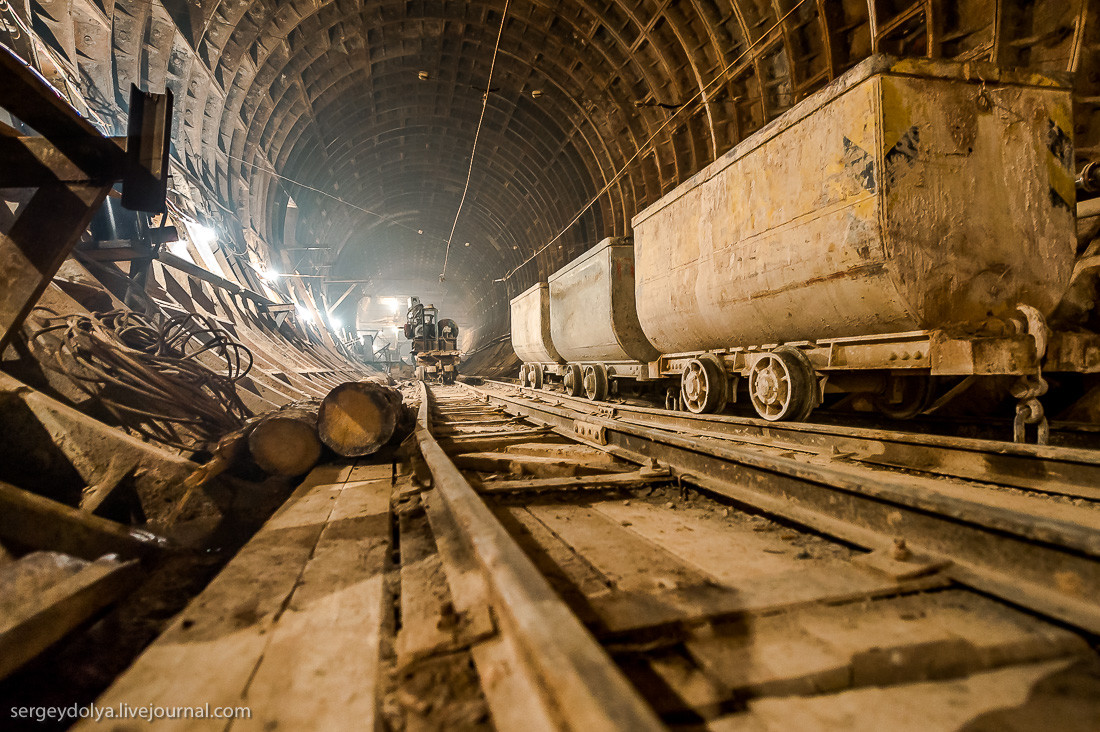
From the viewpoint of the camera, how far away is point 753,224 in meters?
4.33

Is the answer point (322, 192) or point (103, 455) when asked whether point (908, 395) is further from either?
point (322, 192)

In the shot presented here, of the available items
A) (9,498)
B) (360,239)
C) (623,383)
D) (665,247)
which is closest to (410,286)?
(360,239)

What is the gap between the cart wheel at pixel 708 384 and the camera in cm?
519

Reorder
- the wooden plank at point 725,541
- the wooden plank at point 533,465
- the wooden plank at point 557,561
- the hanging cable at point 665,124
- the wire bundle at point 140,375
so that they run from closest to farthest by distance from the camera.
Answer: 1. the wooden plank at point 557,561
2. the wooden plank at point 725,541
3. the wooden plank at point 533,465
4. the wire bundle at point 140,375
5. the hanging cable at point 665,124

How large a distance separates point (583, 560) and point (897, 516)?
1.24 m

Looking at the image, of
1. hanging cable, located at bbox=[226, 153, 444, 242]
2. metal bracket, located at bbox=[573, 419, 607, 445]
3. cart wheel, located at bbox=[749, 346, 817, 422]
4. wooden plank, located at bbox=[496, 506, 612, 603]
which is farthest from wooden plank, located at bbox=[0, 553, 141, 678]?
hanging cable, located at bbox=[226, 153, 444, 242]

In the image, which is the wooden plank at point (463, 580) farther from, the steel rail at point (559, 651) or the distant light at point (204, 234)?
the distant light at point (204, 234)

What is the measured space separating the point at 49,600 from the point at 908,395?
19.2 feet

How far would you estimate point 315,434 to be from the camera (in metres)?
3.71

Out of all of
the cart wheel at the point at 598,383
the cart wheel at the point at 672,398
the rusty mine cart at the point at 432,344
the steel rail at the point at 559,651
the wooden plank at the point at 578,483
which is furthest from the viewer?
the rusty mine cart at the point at 432,344

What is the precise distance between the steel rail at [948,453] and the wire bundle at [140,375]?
4.68 meters

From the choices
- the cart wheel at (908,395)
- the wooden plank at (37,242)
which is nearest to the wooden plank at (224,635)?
the wooden plank at (37,242)

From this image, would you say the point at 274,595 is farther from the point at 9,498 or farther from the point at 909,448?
the point at 909,448

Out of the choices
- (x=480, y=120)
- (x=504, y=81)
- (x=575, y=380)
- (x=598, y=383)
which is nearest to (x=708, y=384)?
(x=598, y=383)
